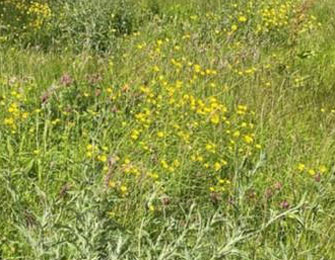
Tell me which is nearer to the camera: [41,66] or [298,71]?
[41,66]

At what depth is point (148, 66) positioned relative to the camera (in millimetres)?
5398

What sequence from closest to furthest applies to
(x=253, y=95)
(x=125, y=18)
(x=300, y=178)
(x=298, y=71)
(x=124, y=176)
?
(x=124, y=176) < (x=300, y=178) < (x=253, y=95) < (x=298, y=71) < (x=125, y=18)

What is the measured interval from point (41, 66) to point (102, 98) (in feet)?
2.77

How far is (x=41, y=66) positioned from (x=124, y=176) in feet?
6.44

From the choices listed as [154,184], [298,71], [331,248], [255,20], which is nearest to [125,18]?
[255,20]

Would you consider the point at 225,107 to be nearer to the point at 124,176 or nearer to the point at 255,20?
the point at 124,176

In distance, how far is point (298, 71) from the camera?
242 inches

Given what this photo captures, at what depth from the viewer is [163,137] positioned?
14.5ft

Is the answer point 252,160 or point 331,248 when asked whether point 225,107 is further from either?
point 331,248

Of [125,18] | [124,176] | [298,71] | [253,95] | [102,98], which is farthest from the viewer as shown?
[125,18]

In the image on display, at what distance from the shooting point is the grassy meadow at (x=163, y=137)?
2926mm

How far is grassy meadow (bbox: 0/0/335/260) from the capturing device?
9.60 ft

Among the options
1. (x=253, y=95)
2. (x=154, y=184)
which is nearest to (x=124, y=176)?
(x=154, y=184)

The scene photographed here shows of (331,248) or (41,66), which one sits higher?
(41,66)
